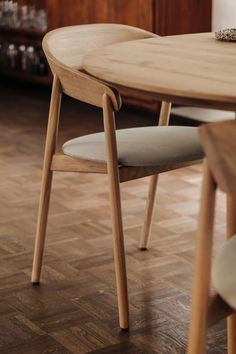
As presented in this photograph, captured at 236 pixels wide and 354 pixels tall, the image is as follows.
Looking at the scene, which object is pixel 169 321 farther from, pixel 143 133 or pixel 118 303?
pixel 143 133

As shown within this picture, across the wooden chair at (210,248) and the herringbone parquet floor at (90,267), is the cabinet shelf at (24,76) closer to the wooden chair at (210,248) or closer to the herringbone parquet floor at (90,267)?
the herringbone parquet floor at (90,267)

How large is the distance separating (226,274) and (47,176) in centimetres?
122

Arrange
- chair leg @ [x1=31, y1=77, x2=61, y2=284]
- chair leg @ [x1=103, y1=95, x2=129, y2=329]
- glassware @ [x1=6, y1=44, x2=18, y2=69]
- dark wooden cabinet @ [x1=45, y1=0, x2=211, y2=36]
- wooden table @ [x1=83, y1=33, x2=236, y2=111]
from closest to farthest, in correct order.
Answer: wooden table @ [x1=83, y1=33, x2=236, y2=111]
chair leg @ [x1=103, y1=95, x2=129, y2=329]
chair leg @ [x1=31, y1=77, x2=61, y2=284]
dark wooden cabinet @ [x1=45, y1=0, x2=211, y2=36]
glassware @ [x1=6, y1=44, x2=18, y2=69]

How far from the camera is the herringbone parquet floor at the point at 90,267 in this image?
2211mm

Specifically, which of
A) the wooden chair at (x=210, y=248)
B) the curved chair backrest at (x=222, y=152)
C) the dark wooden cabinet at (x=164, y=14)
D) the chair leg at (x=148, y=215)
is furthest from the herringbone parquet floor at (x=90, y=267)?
the dark wooden cabinet at (x=164, y=14)

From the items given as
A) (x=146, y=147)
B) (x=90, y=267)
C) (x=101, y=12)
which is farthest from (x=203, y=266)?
(x=101, y=12)

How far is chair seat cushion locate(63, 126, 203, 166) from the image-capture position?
2.26m

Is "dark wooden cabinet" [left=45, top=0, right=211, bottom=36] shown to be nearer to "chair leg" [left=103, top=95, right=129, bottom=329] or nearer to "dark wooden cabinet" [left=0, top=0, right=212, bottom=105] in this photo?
"dark wooden cabinet" [left=0, top=0, right=212, bottom=105]

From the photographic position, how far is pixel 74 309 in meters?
2.39

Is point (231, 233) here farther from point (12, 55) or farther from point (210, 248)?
point (12, 55)

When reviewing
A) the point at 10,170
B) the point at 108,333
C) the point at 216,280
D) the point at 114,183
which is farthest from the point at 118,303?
the point at 10,170

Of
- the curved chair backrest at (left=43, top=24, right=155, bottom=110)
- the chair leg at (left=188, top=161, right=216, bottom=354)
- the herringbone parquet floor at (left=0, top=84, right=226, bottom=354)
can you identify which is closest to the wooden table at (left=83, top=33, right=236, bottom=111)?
the curved chair backrest at (left=43, top=24, right=155, bottom=110)

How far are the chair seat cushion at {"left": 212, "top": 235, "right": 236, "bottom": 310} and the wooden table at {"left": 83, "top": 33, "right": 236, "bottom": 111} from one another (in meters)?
0.39

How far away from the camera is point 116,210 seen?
221 cm
